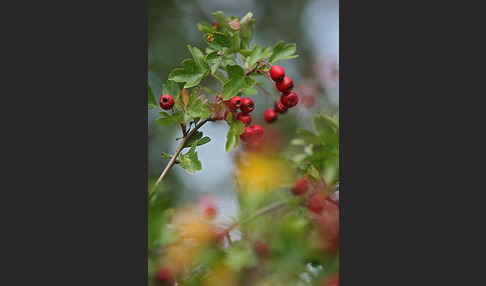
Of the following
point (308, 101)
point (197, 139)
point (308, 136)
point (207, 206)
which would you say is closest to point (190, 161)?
point (197, 139)

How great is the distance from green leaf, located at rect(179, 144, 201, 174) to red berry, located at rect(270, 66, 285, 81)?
0.27 meters

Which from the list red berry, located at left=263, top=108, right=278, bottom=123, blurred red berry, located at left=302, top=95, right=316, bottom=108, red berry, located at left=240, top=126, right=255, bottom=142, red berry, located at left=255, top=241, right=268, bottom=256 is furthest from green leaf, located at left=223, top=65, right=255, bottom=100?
blurred red berry, located at left=302, top=95, right=316, bottom=108

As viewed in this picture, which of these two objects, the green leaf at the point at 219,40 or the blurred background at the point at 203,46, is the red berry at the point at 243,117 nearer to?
the blurred background at the point at 203,46

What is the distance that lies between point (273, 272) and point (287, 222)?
146 millimetres

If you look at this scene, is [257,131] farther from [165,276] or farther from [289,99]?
[165,276]

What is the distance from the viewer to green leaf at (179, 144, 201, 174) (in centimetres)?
103

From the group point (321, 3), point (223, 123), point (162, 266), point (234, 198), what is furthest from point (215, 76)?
point (321, 3)

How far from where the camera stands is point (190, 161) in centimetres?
104

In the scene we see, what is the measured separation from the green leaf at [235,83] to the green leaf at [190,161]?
0.15 metres

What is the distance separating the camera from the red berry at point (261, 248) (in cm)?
117

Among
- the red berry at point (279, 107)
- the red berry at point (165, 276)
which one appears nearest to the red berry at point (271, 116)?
the red berry at point (279, 107)

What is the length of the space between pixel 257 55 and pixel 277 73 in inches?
2.6

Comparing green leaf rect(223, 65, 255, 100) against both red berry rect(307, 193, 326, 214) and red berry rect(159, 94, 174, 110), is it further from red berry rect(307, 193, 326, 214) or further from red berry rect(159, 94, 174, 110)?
red berry rect(307, 193, 326, 214)

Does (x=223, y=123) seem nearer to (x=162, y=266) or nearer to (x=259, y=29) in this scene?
(x=162, y=266)
